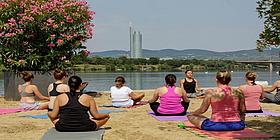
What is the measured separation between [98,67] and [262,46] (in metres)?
34.0

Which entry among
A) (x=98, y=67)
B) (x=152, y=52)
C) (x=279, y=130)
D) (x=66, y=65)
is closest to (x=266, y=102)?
(x=279, y=130)

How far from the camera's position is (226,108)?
638cm

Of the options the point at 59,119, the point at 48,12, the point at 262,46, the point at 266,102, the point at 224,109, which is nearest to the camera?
the point at 59,119

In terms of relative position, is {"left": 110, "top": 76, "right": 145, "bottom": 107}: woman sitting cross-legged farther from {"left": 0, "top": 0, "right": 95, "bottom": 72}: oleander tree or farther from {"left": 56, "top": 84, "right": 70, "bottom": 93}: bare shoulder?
{"left": 0, "top": 0, "right": 95, "bottom": 72}: oleander tree

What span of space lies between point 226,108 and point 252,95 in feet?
8.82

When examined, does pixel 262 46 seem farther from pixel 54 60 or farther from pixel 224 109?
pixel 54 60

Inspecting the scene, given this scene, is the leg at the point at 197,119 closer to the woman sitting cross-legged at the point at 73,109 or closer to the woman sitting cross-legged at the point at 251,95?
the woman sitting cross-legged at the point at 73,109

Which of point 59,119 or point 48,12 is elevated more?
point 48,12

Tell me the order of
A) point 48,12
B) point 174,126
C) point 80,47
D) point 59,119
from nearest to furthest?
point 59,119 → point 174,126 → point 48,12 → point 80,47

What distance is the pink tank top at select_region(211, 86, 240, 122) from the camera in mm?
6361

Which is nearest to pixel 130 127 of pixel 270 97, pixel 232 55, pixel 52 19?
pixel 270 97

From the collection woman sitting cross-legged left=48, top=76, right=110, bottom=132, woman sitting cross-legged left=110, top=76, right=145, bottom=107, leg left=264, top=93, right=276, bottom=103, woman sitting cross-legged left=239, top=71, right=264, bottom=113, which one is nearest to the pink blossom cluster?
woman sitting cross-legged left=110, top=76, right=145, bottom=107

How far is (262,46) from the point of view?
22.3 feet

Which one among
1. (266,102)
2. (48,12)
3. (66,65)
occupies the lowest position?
(266,102)
